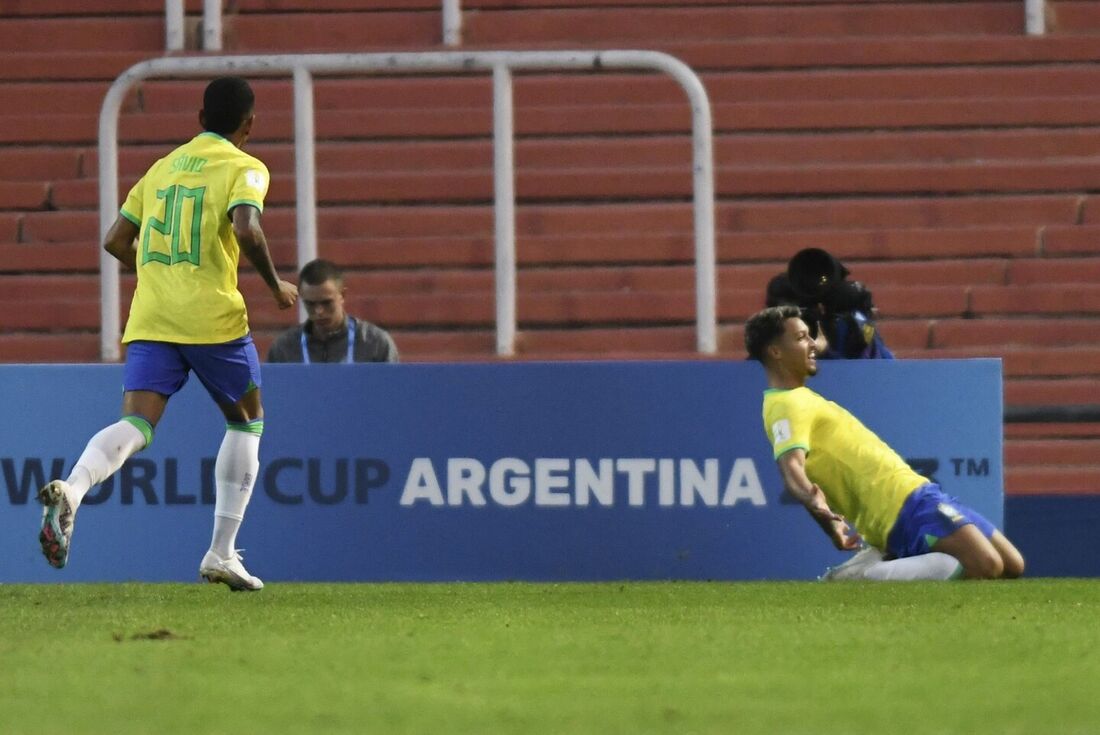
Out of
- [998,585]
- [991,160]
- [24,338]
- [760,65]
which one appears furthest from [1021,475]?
[24,338]

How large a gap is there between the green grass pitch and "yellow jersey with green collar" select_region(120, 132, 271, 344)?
0.90m

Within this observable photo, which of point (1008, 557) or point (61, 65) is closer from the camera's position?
point (1008, 557)

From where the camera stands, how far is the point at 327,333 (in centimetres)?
909

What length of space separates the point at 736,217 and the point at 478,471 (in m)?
3.76

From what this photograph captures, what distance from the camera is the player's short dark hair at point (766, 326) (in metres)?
8.17

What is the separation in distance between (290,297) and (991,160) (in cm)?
602

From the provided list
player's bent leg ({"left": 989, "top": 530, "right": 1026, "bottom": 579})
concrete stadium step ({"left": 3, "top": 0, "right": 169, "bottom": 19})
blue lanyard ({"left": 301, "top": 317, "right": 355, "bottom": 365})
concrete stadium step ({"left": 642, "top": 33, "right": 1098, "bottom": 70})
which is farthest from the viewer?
concrete stadium step ({"left": 3, "top": 0, "right": 169, "bottom": 19})

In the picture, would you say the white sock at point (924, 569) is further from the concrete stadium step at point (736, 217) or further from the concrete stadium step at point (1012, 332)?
the concrete stadium step at point (736, 217)

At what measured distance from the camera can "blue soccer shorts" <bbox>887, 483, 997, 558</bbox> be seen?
26.4ft

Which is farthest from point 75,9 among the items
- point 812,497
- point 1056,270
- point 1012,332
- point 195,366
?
point 812,497

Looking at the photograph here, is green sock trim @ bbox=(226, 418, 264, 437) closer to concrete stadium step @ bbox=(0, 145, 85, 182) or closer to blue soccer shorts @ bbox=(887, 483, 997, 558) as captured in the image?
blue soccer shorts @ bbox=(887, 483, 997, 558)

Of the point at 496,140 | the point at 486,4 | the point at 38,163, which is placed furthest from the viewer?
the point at 486,4

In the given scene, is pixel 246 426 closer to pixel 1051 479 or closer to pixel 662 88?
pixel 1051 479

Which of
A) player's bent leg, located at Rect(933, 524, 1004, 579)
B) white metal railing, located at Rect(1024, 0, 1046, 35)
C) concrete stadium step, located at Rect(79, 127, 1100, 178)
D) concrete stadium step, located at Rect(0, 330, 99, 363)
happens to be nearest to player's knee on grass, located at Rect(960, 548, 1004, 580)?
player's bent leg, located at Rect(933, 524, 1004, 579)
